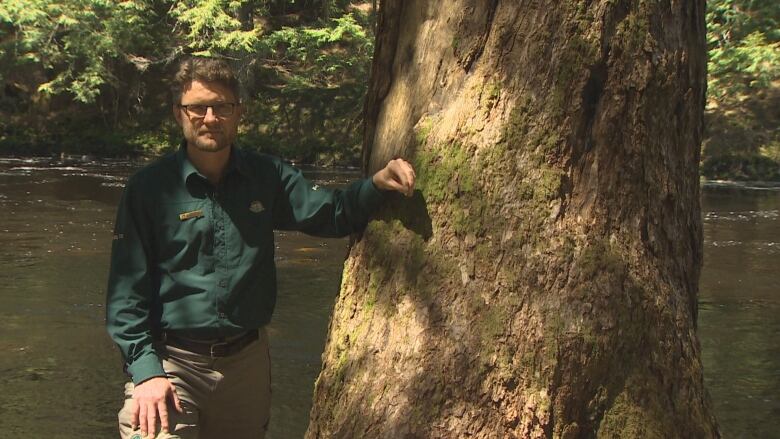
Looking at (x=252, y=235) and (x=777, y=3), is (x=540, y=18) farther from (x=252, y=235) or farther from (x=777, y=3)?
(x=777, y=3)

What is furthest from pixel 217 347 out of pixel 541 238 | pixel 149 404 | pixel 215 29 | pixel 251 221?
pixel 215 29

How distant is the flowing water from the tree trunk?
10.3 feet

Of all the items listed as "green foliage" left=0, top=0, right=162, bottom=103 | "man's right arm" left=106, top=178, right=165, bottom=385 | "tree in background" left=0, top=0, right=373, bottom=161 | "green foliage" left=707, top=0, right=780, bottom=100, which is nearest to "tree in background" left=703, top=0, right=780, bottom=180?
"green foliage" left=707, top=0, right=780, bottom=100

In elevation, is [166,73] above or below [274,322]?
above

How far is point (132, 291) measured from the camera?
3.17m

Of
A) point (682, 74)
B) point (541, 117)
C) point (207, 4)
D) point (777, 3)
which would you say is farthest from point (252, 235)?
point (207, 4)

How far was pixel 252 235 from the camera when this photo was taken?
3359 mm

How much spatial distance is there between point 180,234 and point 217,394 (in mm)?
637

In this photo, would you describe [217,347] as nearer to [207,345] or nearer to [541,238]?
[207,345]

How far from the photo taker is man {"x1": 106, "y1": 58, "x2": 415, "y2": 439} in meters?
3.17

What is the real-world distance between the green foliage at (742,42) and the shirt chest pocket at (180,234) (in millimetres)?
18589

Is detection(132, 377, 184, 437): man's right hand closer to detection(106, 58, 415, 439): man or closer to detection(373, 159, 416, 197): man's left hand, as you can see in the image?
detection(106, 58, 415, 439): man

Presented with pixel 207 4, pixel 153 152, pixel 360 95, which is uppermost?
pixel 207 4

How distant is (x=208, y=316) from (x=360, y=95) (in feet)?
87.5
